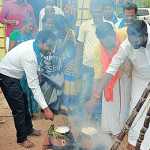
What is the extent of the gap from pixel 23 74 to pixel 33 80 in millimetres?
542

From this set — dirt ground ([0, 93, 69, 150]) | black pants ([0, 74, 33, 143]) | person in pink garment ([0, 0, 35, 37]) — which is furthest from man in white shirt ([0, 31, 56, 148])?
person in pink garment ([0, 0, 35, 37])

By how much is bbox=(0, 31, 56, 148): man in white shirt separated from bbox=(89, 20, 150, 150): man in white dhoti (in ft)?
2.71

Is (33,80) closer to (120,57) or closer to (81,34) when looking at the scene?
(120,57)

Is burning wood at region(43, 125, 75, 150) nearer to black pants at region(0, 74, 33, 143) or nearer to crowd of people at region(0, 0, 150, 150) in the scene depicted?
crowd of people at region(0, 0, 150, 150)

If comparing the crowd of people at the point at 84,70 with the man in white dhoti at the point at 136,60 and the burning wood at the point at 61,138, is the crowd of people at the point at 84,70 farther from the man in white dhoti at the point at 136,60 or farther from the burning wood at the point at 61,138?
the burning wood at the point at 61,138

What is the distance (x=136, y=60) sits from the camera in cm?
504

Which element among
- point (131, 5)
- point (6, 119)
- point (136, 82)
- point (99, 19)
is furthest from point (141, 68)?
point (6, 119)

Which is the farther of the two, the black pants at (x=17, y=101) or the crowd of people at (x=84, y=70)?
the black pants at (x=17, y=101)

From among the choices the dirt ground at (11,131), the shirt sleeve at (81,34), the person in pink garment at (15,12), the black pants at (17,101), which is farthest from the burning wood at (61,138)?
the person in pink garment at (15,12)

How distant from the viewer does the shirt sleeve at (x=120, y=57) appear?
16.3ft

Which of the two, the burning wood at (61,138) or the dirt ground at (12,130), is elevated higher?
the burning wood at (61,138)

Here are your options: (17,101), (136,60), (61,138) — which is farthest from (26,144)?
(136,60)

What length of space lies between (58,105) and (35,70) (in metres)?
1.42

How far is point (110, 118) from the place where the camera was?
20.2ft
